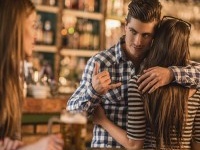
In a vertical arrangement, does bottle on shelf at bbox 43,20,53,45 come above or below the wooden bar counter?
above

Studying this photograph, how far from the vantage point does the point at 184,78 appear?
1.90 meters

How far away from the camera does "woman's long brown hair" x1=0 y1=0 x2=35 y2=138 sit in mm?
1442

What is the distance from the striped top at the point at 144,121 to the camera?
1.84 meters

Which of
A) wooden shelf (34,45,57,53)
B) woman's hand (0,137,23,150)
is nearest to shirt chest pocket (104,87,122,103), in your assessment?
woman's hand (0,137,23,150)

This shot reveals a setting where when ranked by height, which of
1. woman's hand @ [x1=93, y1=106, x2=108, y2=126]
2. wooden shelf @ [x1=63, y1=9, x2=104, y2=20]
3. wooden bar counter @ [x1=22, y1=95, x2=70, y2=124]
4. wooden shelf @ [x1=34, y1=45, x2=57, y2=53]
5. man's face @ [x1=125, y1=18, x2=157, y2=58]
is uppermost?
wooden shelf @ [x1=63, y1=9, x2=104, y2=20]

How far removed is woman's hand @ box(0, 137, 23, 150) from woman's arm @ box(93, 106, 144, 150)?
61 centimetres

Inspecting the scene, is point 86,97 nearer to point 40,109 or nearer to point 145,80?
point 145,80

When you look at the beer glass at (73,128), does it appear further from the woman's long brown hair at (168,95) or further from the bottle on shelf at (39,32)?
the bottle on shelf at (39,32)

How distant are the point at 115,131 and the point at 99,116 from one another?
0.12 metres

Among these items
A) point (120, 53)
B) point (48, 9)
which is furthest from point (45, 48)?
point (120, 53)

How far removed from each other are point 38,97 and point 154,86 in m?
2.05

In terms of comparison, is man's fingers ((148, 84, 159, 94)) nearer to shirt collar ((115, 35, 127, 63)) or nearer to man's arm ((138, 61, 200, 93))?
man's arm ((138, 61, 200, 93))

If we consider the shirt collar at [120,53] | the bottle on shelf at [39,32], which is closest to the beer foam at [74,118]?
the shirt collar at [120,53]

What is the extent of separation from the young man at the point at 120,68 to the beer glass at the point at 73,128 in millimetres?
502
